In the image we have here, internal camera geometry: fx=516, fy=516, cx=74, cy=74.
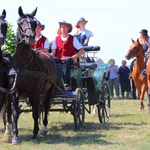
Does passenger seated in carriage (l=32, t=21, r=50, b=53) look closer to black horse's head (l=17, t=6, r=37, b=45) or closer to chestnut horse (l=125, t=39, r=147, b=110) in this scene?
black horse's head (l=17, t=6, r=37, b=45)

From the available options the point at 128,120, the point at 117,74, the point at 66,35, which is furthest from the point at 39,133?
the point at 117,74

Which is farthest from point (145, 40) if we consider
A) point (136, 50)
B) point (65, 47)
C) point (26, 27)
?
point (26, 27)

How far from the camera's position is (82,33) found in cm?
1340

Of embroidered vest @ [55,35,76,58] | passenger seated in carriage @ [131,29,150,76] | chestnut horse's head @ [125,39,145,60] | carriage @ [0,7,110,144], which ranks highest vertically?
passenger seated in carriage @ [131,29,150,76]

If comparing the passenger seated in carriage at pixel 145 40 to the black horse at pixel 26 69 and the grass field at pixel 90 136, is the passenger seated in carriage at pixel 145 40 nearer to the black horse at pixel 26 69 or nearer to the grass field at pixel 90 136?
the grass field at pixel 90 136

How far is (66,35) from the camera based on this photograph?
1087 centimetres

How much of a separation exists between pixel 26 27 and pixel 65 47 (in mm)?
2348

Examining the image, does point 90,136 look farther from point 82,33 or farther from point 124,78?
point 124,78

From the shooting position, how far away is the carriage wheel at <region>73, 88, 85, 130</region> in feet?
33.8

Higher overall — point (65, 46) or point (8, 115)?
point (65, 46)

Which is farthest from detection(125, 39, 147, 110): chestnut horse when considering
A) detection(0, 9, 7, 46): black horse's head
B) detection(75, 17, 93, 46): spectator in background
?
detection(0, 9, 7, 46): black horse's head

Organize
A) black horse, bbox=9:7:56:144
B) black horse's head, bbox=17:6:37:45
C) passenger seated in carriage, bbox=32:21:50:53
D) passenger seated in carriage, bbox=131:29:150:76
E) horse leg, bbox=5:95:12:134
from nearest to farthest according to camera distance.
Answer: black horse's head, bbox=17:6:37:45
black horse, bbox=9:7:56:144
horse leg, bbox=5:95:12:134
passenger seated in carriage, bbox=32:21:50:53
passenger seated in carriage, bbox=131:29:150:76

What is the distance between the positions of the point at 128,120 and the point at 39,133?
320cm

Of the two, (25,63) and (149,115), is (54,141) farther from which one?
(149,115)
